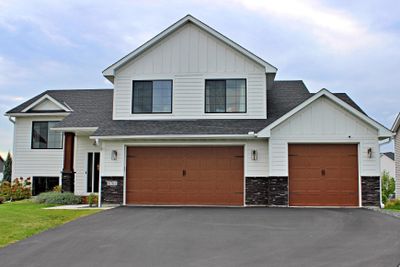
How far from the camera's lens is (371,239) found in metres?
9.04

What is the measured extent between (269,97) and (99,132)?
8109mm

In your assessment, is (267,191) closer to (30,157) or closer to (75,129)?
(75,129)

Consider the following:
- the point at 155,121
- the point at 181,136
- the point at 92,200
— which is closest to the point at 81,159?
the point at 92,200

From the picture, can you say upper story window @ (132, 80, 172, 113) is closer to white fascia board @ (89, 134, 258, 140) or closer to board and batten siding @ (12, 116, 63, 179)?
white fascia board @ (89, 134, 258, 140)

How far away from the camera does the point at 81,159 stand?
19938 millimetres

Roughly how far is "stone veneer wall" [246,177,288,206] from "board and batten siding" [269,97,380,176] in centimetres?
33

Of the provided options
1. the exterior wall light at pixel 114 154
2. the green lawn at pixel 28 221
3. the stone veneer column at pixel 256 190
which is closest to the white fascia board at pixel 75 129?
the exterior wall light at pixel 114 154

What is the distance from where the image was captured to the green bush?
16.9 meters

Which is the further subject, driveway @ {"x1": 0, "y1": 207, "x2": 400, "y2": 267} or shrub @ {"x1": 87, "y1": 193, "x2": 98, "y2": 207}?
shrub @ {"x1": 87, "y1": 193, "x2": 98, "y2": 207}

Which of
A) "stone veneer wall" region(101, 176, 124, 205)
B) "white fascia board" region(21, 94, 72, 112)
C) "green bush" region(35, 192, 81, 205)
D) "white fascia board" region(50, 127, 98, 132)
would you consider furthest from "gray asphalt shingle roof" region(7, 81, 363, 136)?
"green bush" region(35, 192, 81, 205)

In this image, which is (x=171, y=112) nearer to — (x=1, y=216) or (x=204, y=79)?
(x=204, y=79)

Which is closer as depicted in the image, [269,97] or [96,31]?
[269,97]

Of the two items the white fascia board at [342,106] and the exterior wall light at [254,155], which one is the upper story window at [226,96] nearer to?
the exterior wall light at [254,155]

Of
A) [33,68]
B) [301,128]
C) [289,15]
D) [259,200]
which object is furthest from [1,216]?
[33,68]
